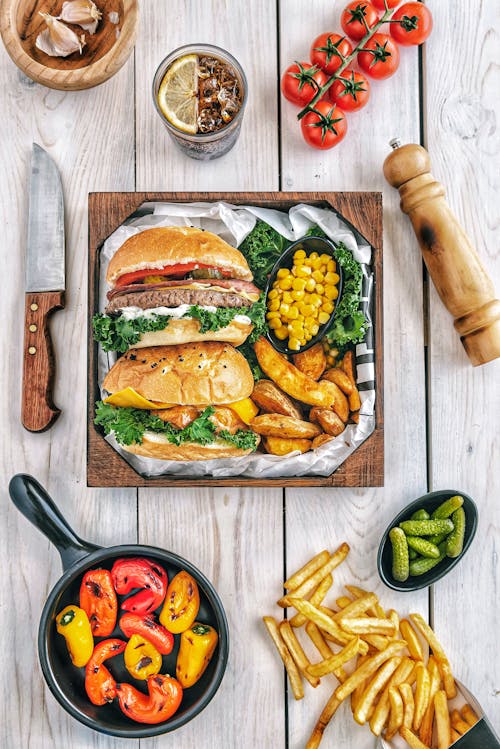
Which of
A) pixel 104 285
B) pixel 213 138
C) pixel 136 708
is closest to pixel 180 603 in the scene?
pixel 136 708

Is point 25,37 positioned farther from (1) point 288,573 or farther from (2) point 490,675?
(2) point 490,675

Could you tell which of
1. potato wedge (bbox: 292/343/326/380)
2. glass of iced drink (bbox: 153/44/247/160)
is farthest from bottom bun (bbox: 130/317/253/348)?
glass of iced drink (bbox: 153/44/247/160)

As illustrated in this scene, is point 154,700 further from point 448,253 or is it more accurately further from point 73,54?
point 73,54

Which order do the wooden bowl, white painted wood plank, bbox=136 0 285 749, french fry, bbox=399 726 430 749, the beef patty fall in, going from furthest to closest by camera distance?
white painted wood plank, bbox=136 0 285 749 < the wooden bowl < french fry, bbox=399 726 430 749 < the beef patty

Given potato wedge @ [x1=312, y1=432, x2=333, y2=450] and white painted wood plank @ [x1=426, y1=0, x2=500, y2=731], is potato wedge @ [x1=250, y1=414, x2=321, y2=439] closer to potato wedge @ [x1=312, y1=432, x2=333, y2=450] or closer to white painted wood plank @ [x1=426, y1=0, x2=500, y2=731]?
potato wedge @ [x1=312, y1=432, x2=333, y2=450]

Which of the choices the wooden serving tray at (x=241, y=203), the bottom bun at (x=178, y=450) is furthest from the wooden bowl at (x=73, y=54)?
the bottom bun at (x=178, y=450)
